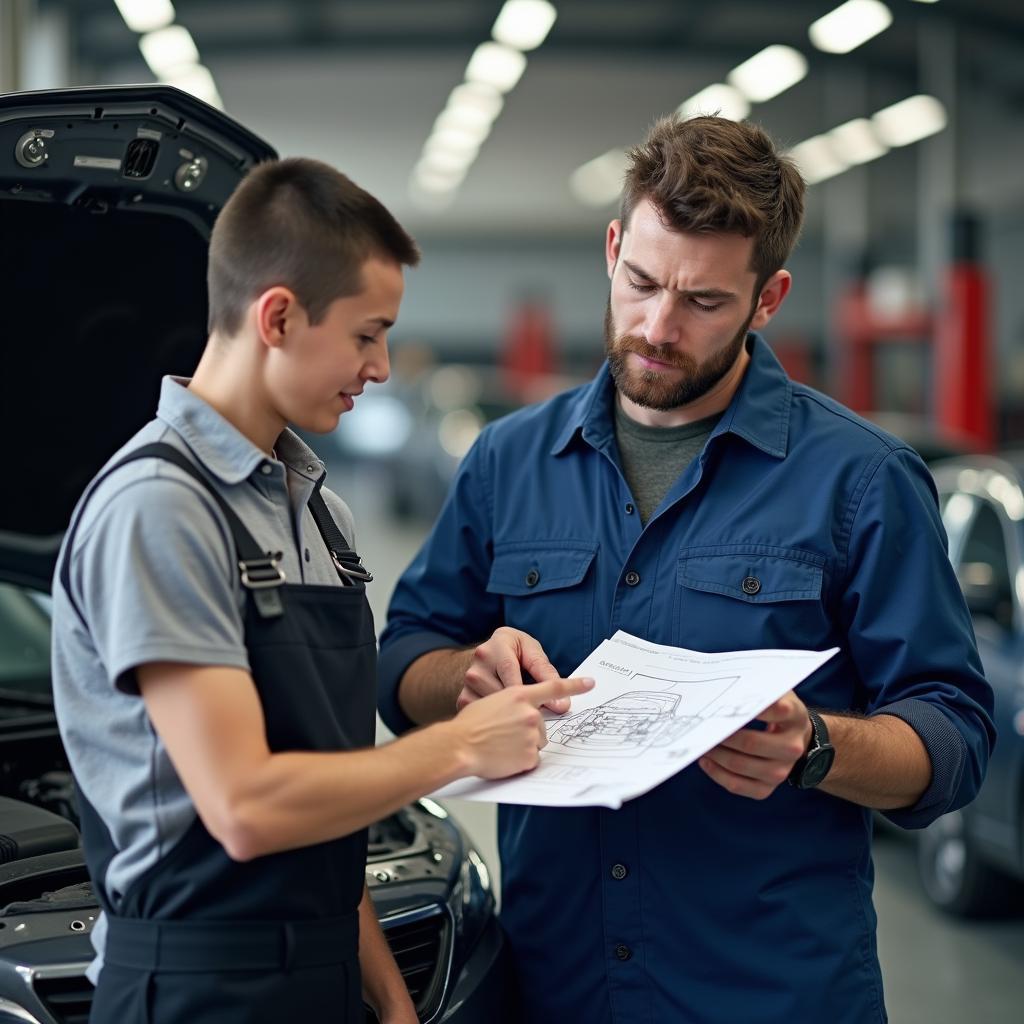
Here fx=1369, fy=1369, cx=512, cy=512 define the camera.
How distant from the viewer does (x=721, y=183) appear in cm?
196

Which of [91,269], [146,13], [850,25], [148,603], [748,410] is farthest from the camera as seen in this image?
[850,25]

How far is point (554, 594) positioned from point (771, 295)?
1.91 feet

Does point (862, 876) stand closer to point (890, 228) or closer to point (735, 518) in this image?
point (735, 518)

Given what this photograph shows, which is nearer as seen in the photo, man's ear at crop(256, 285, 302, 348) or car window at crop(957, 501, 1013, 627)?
man's ear at crop(256, 285, 302, 348)

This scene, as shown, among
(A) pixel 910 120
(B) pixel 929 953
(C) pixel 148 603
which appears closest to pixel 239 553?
(C) pixel 148 603

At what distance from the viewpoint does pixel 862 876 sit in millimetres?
1960

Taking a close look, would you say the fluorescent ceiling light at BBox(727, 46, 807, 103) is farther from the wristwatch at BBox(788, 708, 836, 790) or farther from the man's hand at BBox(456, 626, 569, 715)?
the wristwatch at BBox(788, 708, 836, 790)

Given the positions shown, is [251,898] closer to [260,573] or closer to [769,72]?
[260,573]

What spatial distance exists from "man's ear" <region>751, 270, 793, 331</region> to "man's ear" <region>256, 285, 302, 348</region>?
898mm

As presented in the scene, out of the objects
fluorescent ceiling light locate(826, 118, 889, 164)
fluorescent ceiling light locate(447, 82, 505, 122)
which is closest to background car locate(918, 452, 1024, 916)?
fluorescent ceiling light locate(447, 82, 505, 122)

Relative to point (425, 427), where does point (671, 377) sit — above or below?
below

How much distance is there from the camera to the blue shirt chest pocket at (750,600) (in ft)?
6.29

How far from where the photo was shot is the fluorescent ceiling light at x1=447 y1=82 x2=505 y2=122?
13.6 metres

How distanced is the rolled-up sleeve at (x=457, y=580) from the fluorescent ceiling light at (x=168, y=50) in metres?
9.62
